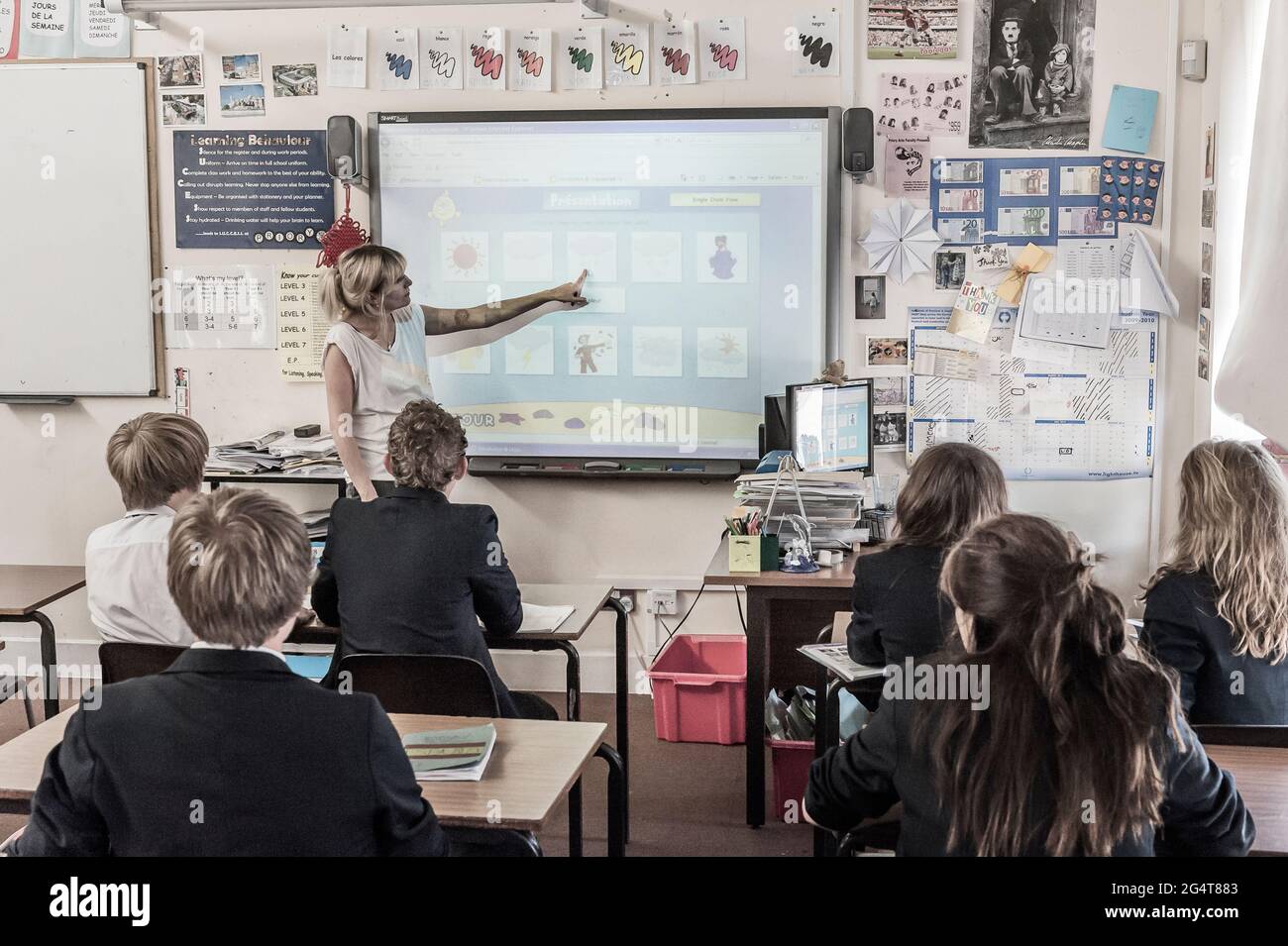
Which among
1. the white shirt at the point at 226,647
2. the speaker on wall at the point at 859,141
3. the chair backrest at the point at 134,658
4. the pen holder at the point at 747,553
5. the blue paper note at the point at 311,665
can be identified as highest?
the speaker on wall at the point at 859,141

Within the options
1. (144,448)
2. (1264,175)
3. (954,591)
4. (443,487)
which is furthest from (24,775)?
(1264,175)

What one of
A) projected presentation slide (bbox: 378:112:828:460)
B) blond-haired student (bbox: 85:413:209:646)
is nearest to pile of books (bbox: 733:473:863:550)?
projected presentation slide (bbox: 378:112:828:460)

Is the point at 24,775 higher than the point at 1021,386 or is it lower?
lower

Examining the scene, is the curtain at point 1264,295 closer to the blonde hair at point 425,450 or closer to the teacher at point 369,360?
the blonde hair at point 425,450

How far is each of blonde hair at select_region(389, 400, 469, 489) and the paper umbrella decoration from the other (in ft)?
6.69

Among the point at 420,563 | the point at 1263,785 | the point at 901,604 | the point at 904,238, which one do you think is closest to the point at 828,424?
the point at 904,238

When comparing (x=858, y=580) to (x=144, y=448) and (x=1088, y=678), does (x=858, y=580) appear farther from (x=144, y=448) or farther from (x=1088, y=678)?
(x=144, y=448)

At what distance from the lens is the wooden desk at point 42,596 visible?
3.44 metres

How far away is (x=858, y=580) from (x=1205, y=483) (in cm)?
70

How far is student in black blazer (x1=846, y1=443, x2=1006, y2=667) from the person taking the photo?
2.63 metres

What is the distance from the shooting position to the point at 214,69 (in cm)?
461

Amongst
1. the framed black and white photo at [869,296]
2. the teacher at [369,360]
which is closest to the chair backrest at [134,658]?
the teacher at [369,360]

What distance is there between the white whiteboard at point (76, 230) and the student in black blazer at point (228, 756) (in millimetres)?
3336

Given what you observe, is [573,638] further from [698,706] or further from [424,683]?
[698,706]
